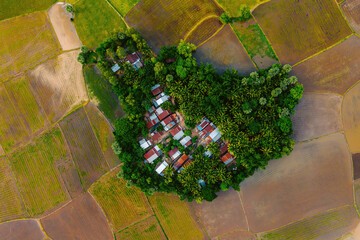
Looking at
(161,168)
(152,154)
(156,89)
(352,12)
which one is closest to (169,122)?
(156,89)

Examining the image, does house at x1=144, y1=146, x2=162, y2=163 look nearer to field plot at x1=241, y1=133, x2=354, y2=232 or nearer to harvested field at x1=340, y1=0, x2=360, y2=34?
field plot at x1=241, y1=133, x2=354, y2=232

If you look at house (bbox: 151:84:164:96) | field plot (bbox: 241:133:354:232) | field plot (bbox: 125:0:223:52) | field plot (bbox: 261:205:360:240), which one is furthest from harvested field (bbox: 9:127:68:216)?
field plot (bbox: 261:205:360:240)

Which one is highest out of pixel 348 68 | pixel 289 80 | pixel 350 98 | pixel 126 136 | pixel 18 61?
pixel 18 61

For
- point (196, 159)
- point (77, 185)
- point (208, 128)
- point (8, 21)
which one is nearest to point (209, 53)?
point (208, 128)

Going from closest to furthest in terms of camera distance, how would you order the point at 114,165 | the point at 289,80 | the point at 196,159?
the point at 289,80
the point at 196,159
the point at 114,165

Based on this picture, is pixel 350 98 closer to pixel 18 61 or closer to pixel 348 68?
pixel 348 68

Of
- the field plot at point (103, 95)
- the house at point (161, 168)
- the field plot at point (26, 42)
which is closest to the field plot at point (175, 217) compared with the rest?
the house at point (161, 168)

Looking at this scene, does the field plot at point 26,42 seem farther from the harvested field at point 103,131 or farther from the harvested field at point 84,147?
the harvested field at point 103,131
